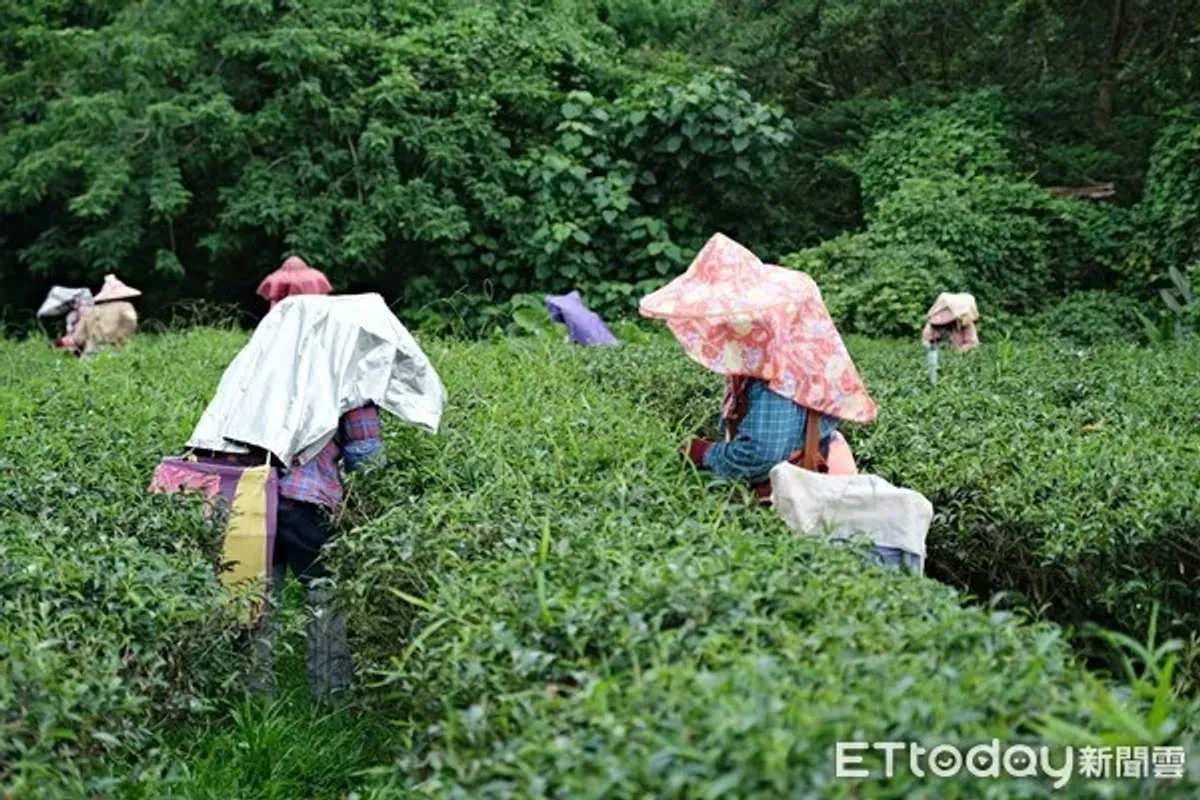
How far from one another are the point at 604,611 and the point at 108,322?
10141 millimetres

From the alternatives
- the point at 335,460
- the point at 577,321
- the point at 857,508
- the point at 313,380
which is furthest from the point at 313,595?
the point at 577,321

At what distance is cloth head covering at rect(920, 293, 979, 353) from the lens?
10531 mm

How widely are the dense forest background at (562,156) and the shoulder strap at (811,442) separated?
9324 mm

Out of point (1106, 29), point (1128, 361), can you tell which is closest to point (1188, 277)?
point (1106, 29)

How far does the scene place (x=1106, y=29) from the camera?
1753 centimetres

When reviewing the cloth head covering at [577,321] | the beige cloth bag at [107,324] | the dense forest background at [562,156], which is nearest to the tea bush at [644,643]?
the cloth head covering at [577,321]

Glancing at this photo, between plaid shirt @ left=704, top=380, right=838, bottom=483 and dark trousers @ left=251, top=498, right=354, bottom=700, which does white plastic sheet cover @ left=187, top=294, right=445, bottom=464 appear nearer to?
dark trousers @ left=251, top=498, right=354, bottom=700

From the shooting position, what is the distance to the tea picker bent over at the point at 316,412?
479cm

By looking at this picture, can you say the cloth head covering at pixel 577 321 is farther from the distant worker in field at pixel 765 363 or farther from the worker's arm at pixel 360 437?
the distant worker in field at pixel 765 363

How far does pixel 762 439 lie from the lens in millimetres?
4594

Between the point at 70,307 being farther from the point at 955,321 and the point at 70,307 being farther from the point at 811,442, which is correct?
the point at 811,442

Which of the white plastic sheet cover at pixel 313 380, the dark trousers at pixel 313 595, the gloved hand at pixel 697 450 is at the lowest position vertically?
the dark trousers at pixel 313 595

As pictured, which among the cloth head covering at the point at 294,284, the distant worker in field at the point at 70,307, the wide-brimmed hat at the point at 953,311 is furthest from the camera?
the distant worker in field at the point at 70,307

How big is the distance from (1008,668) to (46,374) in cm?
652
